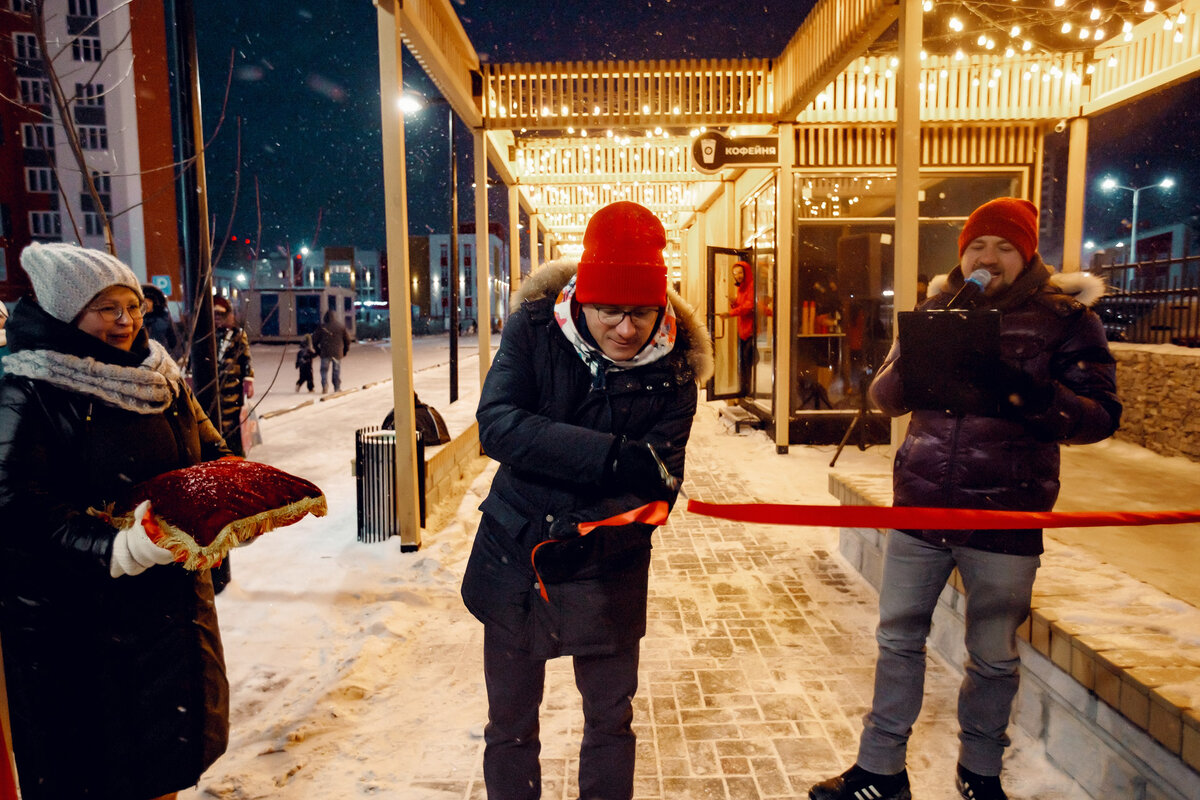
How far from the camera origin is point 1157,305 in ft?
30.8

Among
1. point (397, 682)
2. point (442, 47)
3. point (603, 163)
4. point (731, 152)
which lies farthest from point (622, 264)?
point (603, 163)

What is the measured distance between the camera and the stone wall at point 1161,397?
7.14 m

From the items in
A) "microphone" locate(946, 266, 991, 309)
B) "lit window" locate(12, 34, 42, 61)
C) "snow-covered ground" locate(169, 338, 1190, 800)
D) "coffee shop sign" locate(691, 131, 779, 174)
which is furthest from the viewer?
"coffee shop sign" locate(691, 131, 779, 174)

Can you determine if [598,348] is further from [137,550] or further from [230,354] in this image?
[230,354]

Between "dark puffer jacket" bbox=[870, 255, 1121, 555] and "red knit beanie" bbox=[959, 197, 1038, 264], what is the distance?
0.29 ft

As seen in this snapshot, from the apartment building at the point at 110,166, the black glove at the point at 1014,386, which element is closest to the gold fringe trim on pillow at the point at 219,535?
the black glove at the point at 1014,386

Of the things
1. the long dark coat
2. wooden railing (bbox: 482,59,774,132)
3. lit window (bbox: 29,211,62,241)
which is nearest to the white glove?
the long dark coat

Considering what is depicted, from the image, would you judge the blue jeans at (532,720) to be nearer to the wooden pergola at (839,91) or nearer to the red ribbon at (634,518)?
the red ribbon at (634,518)

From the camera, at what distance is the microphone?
2348 millimetres

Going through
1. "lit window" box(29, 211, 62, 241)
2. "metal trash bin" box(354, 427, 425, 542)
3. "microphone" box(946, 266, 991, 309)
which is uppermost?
"lit window" box(29, 211, 62, 241)

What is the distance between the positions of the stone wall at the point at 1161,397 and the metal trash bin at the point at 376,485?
7.69 m

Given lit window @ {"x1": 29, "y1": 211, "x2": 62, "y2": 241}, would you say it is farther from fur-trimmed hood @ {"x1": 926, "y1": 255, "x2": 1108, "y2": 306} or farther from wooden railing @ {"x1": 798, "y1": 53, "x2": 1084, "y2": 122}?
fur-trimmed hood @ {"x1": 926, "y1": 255, "x2": 1108, "y2": 306}

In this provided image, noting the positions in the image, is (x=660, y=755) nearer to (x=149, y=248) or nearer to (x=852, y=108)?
(x=852, y=108)

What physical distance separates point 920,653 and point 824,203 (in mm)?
7633
